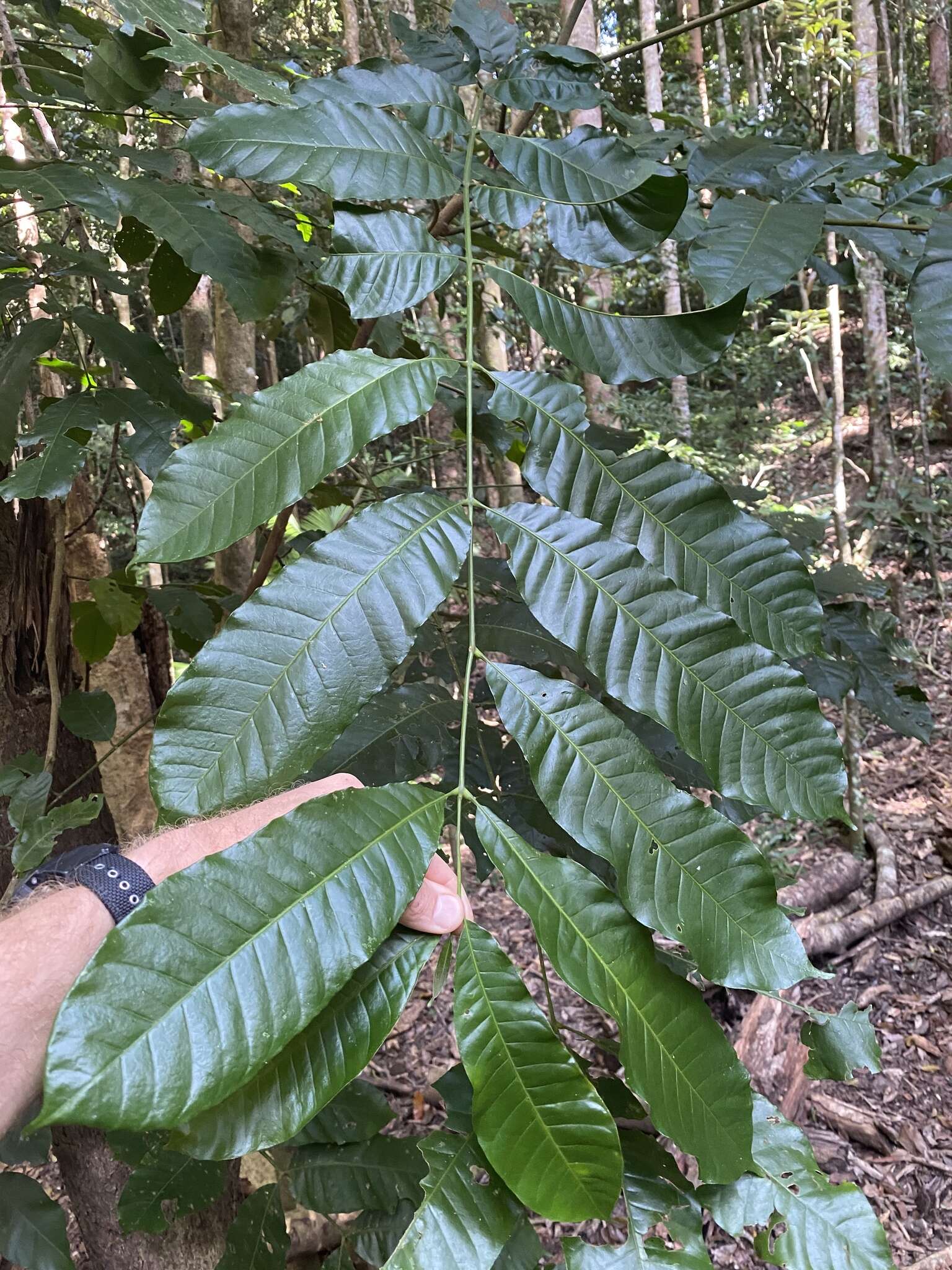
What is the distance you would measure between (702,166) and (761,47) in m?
11.1

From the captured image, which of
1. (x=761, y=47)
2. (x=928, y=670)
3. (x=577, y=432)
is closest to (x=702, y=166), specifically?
(x=577, y=432)

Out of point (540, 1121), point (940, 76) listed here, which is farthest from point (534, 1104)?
point (940, 76)

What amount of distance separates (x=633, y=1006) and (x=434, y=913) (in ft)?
0.50

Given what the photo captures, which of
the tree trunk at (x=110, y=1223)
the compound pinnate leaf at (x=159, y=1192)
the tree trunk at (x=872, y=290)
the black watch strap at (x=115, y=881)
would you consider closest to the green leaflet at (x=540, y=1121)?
the black watch strap at (x=115, y=881)

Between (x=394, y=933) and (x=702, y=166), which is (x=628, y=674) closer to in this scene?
(x=394, y=933)

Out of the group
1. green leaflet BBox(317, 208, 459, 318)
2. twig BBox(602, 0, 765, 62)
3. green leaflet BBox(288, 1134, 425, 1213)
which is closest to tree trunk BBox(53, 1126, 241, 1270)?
green leaflet BBox(288, 1134, 425, 1213)

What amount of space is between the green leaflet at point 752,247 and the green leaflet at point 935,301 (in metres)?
0.10

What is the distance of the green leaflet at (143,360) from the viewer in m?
1.18

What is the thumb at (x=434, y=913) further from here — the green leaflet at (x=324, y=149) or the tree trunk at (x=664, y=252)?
the tree trunk at (x=664, y=252)

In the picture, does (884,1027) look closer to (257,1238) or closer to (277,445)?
(257,1238)

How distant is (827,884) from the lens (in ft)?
12.0

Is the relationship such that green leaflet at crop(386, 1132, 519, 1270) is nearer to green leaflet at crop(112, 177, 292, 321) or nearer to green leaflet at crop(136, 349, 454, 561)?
green leaflet at crop(136, 349, 454, 561)

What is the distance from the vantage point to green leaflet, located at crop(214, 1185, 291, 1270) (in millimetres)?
1068

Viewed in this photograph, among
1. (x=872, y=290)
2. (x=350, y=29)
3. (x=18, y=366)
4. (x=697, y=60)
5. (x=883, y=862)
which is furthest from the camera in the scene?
(x=697, y=60)
